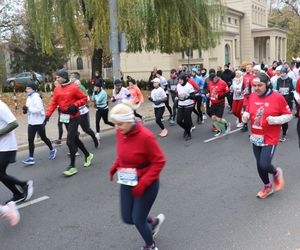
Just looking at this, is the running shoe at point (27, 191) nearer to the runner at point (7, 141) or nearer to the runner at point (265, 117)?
the runner at point (7, 141)

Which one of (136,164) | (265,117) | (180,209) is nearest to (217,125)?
(265,117)

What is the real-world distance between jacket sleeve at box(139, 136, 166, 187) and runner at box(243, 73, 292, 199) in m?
2.07

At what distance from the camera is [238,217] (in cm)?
470

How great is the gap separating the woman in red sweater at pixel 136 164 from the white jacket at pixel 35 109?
14.2 feet

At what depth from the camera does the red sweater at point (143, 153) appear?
11.0ft

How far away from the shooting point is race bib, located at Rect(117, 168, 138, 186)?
3451 mm

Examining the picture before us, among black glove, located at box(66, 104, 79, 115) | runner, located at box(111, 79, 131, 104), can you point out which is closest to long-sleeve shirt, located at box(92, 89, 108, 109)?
runner, located at box(111, 79, 131, 104)

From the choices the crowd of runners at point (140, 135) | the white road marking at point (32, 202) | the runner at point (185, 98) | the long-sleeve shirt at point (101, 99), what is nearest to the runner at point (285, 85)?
the crowd of runners at point (140, 135)

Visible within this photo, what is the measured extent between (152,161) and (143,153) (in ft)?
0.36

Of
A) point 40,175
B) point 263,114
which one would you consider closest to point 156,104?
point 40,175

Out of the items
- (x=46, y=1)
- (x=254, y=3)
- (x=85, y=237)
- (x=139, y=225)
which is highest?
(x=254, y=3)

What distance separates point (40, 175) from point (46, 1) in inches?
447

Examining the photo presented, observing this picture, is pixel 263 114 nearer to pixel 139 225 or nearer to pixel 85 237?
pixel 139 225

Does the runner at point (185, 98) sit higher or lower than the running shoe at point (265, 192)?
higher
